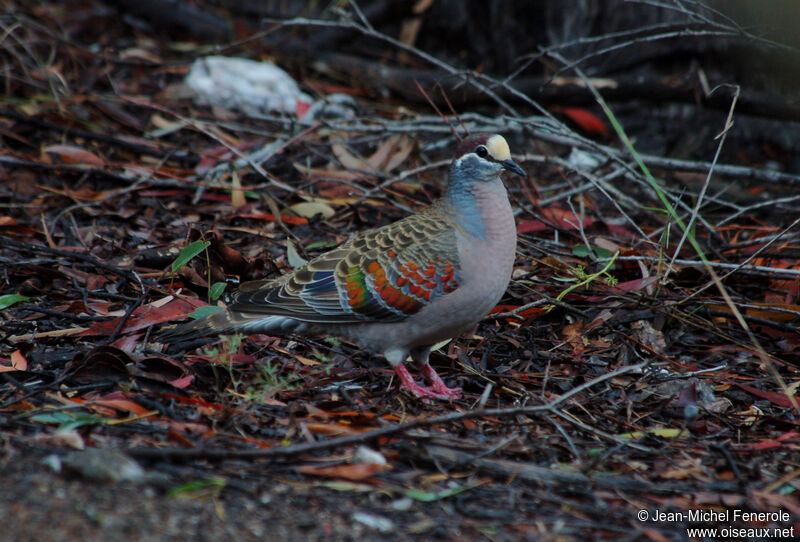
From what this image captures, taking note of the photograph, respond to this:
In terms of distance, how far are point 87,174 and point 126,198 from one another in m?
0.43

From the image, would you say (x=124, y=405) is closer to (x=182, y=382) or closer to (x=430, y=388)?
(x=182, y=382)

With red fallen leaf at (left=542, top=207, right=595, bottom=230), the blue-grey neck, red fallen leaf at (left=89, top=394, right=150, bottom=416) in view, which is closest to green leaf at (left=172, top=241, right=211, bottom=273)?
red fallen leaf at (left=89, top=394, right=150, bottom=416)

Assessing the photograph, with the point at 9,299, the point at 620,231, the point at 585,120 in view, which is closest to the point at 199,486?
the point at 9,299

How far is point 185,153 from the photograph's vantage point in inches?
249

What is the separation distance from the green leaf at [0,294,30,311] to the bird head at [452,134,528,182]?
2365 mm

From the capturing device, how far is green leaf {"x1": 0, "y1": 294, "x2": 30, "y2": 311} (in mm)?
4047

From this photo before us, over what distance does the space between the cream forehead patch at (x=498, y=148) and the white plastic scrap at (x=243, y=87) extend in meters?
3.30

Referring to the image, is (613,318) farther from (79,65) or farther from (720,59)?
(79,65)

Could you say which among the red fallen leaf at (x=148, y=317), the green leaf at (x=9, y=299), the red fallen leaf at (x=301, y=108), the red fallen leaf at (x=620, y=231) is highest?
the red fallen leaf at (x=301, y=108)

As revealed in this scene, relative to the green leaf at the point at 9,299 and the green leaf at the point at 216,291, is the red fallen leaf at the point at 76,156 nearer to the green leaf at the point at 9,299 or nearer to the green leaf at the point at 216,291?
the green leaf at the point at 9,299

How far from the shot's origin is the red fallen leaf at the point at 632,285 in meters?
4.44

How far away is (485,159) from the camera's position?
4109 millimetres

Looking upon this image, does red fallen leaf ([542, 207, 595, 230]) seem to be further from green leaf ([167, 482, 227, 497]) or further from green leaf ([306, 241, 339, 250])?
green leaf ([167, 482, 227, 497])

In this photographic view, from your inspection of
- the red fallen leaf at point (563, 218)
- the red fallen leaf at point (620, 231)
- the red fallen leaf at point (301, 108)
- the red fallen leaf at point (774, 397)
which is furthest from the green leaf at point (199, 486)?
the red fallen leaf at point (301, 108)
